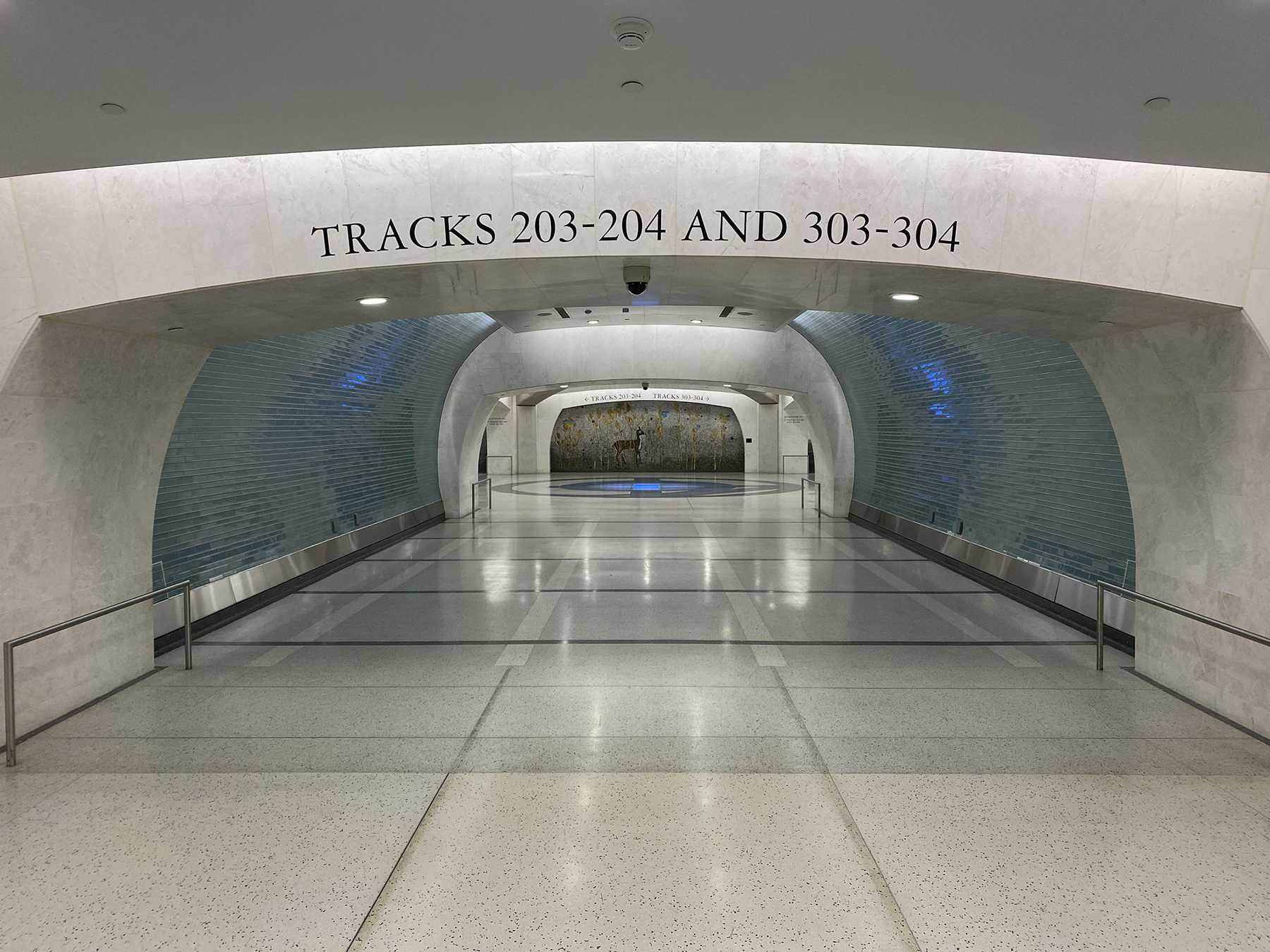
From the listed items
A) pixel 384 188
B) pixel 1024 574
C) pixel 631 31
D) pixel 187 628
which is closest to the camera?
pixel 631 31

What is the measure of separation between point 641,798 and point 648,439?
29.6 meters

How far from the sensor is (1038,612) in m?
7.18

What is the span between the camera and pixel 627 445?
3275 cm

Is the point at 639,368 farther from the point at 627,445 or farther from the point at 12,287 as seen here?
the point at 627,445

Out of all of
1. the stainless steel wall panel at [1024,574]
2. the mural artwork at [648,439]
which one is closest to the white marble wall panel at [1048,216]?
the stainless steel wall panel at [1024,574]

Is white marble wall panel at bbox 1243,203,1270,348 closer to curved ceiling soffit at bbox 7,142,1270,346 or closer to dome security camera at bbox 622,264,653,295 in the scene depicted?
curved ceiling soffit at bbox 7,142,1270,346

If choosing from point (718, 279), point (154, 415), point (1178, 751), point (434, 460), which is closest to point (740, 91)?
point (718, 279)

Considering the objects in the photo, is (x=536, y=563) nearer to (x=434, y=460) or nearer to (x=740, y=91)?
(x=434, y=460)

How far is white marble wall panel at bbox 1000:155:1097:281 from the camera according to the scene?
160 inches

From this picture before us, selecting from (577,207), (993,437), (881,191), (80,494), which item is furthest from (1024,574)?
(80,494)

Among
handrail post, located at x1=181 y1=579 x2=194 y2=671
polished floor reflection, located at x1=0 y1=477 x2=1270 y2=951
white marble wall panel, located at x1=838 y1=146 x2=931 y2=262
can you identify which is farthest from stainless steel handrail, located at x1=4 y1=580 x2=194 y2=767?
white marble wall panel, located at x1=838 y1=146 x2=931 y2=262

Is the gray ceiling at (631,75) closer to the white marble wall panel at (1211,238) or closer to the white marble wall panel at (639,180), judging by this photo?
the white marble wall panel at (1211,238)

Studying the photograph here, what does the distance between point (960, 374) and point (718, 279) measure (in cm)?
487

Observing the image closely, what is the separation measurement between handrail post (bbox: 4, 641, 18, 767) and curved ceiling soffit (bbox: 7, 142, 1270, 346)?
6.42 feet
